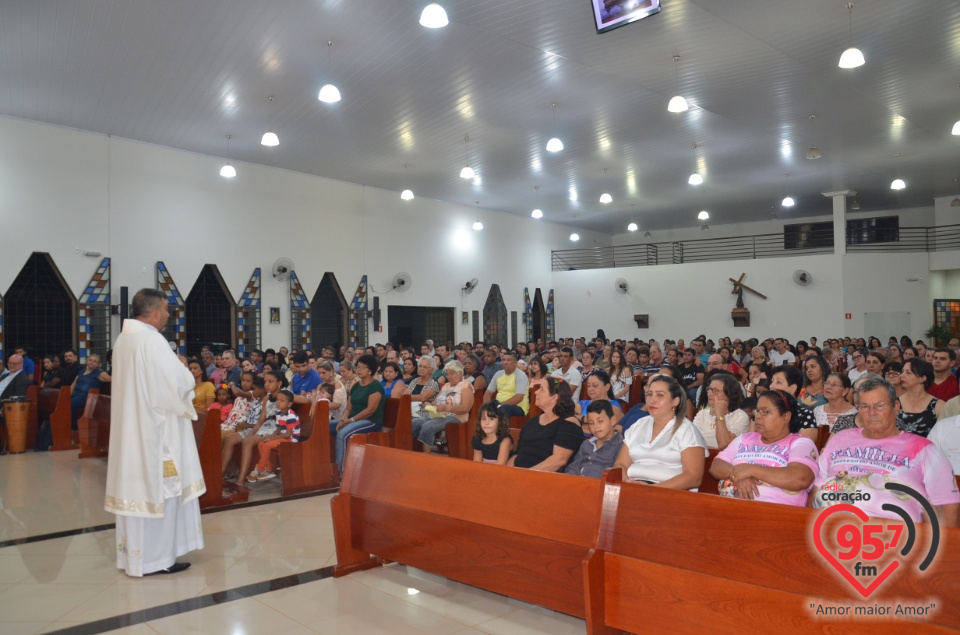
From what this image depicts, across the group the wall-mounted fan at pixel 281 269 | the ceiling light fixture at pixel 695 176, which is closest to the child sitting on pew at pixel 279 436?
the wall-mounted fan at pixel 281 269

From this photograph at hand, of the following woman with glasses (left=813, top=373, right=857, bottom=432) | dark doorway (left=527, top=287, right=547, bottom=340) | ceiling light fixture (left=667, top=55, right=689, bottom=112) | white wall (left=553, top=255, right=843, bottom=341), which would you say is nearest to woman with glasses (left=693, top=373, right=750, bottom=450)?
woman with glasses (left=813, top=373, right=857, bottom=432)

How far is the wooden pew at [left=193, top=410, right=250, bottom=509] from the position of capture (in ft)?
17.3

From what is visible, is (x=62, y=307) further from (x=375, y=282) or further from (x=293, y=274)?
(x=375, y=282)

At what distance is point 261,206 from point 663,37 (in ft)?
24.6

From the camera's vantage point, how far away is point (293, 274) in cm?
1223

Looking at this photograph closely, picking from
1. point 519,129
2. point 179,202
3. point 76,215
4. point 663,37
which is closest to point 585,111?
point 519,129

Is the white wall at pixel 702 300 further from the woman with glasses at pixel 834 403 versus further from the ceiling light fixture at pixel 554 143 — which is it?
the woman with glasses at pixel 834 403

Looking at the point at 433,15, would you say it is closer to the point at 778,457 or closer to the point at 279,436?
the point at 279,436

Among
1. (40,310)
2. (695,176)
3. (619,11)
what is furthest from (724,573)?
(40,310)

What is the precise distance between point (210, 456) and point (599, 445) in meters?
3.14

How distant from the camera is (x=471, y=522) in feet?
10.6

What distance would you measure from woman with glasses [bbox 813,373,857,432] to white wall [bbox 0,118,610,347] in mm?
9340

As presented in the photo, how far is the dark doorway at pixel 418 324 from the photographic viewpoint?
14188 millimetres

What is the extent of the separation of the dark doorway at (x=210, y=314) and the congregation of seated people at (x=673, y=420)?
2.34 meters
